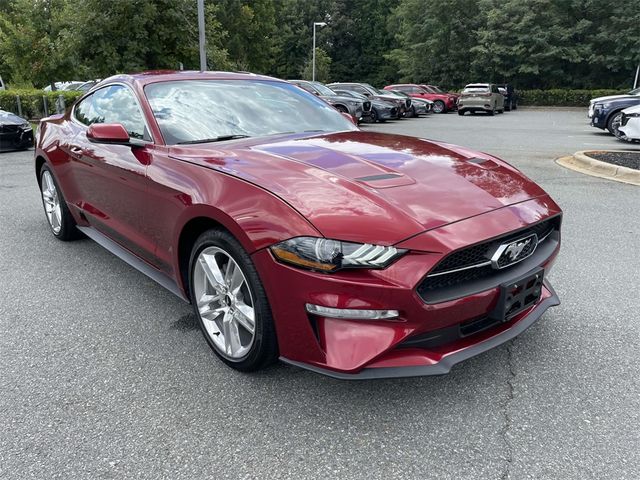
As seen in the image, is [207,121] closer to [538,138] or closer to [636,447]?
[636,447]

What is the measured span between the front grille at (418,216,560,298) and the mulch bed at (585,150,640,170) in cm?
733

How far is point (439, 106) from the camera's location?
29.6m

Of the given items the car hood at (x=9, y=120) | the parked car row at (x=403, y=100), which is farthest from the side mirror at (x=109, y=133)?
the parked car row at (x=403, y=100)

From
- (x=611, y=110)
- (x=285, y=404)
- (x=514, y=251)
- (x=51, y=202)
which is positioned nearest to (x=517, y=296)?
(x=514, y=251)

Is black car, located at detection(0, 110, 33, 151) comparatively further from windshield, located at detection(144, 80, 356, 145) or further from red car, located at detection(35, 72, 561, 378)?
windshield, located at detection(144, 80, 356, 145)

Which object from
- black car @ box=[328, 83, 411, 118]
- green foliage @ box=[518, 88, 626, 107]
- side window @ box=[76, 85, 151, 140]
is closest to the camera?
side window @ box=[76, 85, 151, 140]

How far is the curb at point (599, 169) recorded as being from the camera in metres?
7.75

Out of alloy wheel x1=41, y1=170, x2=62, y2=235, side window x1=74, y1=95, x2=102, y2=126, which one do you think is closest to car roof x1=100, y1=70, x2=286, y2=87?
side window x1=74, y1=95, x2=102, y2=126

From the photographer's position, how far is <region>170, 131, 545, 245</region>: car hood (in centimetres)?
221

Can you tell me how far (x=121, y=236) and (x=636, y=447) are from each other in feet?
10.6

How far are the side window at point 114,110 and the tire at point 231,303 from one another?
105cm

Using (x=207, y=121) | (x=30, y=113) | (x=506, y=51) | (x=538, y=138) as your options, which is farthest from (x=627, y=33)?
(x=207, y=121)

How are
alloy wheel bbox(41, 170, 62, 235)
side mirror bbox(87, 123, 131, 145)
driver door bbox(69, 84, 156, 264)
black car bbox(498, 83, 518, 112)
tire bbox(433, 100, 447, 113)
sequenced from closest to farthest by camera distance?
side mirror bbox(87, 123, 131, 145) < driver door bbox(69, 84, 156, 264) < alloy wheel bbox(41, 170, 62, 235) < tire bbox(433, 100, 447, 113) < black car bbox(498, 83, 518, 112)

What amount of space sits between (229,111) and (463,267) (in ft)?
6.59
